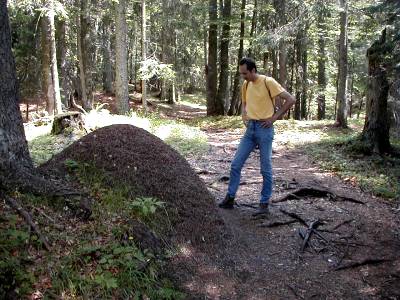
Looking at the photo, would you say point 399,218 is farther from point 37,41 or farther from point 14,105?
point 37,41

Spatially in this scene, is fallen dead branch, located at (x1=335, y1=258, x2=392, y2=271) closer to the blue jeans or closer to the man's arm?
Result: the blue jeans

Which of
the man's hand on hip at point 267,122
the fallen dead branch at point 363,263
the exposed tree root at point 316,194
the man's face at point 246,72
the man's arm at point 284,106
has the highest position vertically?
the man's face at point 246,72

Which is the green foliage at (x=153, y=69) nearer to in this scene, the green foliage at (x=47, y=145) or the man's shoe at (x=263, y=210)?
the green foliage at (x=47, y=145)

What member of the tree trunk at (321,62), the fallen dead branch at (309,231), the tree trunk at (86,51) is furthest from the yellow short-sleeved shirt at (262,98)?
the tree trunk at (321,62)

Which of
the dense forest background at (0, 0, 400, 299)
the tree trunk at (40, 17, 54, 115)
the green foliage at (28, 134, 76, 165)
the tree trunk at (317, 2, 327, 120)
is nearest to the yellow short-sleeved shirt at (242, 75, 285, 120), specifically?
the dense forest background at (0, 0, 400, 299)

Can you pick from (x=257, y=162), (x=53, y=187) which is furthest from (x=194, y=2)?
(x=53, y=187)

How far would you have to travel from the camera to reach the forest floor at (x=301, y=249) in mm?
4566

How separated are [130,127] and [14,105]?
1.85m

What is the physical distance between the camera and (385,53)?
9656 mm

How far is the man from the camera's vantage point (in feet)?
19.8

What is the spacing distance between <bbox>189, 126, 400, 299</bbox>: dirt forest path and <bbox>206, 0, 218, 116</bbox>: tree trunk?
13.9 metres

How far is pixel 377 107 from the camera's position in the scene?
11406mm

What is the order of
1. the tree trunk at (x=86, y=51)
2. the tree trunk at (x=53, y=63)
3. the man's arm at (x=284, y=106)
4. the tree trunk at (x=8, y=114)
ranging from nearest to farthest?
the tree trunk at (x=8, y=114) → the man's arm at (x=284, y=106) → the tree trunk at (x=53, y=63) → the tree trunk at (x=86, y=51)

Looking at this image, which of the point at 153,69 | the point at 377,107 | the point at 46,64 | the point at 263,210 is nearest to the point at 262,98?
the point at 263,210
